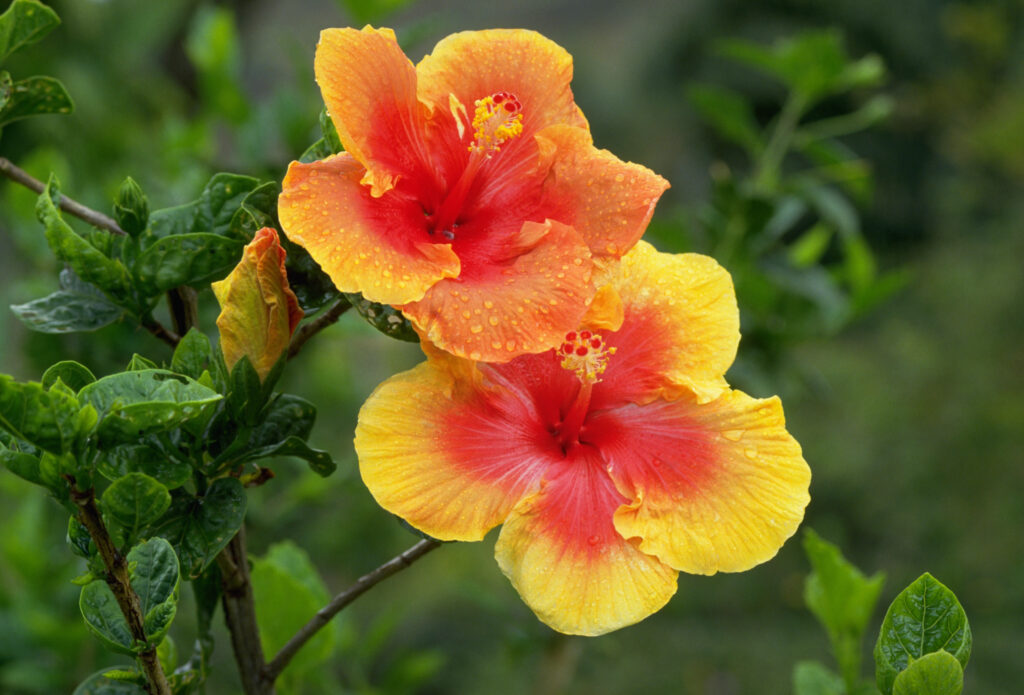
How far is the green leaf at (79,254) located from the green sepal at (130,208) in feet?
0.13

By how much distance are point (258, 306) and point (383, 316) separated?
3.9 inches

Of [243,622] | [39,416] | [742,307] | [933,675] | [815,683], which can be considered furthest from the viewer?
[742,307]

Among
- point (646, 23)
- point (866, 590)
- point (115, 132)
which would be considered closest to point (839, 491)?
A: point (866, 590)

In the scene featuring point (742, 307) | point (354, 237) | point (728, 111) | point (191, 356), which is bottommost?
point (742, 307)

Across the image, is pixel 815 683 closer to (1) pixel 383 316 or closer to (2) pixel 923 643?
(2) pixel 923 643

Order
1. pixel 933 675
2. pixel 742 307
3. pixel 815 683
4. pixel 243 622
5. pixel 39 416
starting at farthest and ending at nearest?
pixel 742 307
pixel 815 683
pixel 243 622
pixel 933 675
pixel 39 416

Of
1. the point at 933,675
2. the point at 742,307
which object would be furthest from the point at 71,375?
the point at 742,307

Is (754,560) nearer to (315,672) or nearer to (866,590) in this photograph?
(866,590)

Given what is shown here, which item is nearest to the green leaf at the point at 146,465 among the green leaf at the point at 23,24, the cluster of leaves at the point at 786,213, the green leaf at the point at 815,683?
the green leaf at the point at 23,24

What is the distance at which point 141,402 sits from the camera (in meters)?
0.63

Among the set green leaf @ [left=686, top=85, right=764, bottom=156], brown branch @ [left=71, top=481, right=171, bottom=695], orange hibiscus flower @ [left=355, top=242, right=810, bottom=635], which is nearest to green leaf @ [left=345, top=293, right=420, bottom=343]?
orange hibiscus flower @ [left=355, top=242, right=810, bottom=635]

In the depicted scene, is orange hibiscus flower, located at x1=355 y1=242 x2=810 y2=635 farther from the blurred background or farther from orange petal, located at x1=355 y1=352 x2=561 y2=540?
the blurred background

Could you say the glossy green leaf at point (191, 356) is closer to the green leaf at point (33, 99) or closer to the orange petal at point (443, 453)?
the orange petal at point (443, 453)

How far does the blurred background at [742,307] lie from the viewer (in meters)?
1.71
